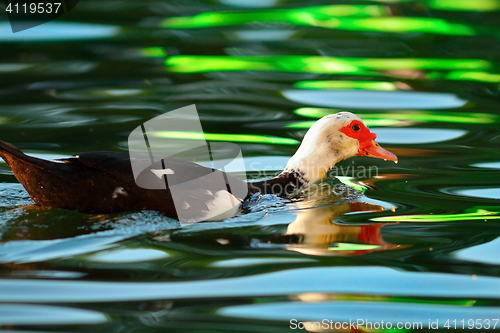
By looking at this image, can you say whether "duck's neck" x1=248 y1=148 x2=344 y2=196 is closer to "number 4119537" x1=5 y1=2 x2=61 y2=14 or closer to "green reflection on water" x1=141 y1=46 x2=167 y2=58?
"green reflection on water" x1=141 y1=46 x2=167 y2=58

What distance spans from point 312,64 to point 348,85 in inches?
36.9

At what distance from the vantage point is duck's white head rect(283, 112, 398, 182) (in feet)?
21.0

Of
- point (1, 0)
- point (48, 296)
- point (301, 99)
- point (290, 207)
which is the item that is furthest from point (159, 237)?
point (1, 0)

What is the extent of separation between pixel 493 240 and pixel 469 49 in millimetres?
6598

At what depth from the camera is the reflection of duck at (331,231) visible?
4.72 meters

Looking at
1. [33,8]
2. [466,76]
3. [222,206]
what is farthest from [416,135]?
[33,8]

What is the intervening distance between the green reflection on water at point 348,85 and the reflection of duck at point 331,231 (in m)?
3.89

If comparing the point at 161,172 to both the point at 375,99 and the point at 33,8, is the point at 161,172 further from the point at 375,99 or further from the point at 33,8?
the point at 33,8

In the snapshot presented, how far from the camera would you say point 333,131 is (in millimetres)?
6406

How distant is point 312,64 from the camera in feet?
34.6

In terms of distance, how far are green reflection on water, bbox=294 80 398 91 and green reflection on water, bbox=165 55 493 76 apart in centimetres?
33

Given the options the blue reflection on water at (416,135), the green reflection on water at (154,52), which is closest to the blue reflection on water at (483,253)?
the blue reflection on water at (416,135)

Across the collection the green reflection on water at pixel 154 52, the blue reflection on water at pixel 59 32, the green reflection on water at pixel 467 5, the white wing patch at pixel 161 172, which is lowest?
the white wing patch at pixel 161 172

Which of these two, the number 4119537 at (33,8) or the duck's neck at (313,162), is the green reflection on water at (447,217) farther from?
the number 4119537 at (33,8)
